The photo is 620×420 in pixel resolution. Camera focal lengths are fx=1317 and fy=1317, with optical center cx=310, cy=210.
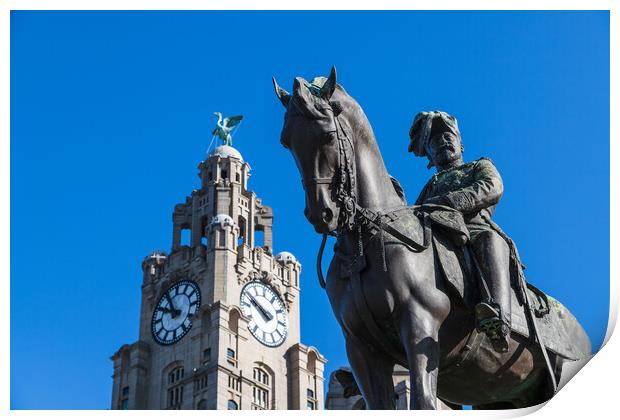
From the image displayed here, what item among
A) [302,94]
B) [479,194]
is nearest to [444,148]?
[479,194]

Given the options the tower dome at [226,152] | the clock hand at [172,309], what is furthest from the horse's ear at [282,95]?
the tower dome at [226,152]

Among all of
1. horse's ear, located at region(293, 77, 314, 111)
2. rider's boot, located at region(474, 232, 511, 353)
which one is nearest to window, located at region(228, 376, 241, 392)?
rider's boot, located at region(474, 232, 511, 353)

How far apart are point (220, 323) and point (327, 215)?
321 ft

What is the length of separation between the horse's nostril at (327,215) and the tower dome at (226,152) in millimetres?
111123

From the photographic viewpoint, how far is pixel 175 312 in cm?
11369

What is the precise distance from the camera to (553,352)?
12234 mm

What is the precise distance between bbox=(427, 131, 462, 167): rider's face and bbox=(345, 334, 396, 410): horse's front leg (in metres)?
2.42

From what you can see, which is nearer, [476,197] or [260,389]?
[476,197]

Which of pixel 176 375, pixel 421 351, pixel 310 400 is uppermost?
pixel 176 375

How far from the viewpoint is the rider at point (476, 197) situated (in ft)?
36.9

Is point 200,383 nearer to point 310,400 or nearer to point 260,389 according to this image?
point 260,389

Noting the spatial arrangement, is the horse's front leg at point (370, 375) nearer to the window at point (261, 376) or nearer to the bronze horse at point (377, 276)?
the bronze horse at point (377, 276)
